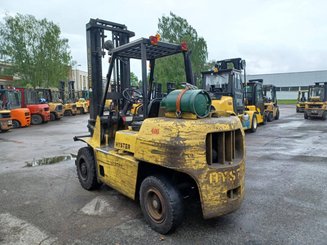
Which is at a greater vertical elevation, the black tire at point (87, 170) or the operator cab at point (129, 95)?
the operator cab at point (129, 95)

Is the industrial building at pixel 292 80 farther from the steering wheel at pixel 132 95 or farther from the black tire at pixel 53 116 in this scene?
the steering wheel at pixel 132 95

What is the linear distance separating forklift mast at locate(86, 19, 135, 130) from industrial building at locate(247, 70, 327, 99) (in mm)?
60802

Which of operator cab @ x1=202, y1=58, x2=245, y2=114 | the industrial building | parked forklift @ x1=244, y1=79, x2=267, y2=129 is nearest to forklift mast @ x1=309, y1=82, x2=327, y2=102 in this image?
parked forklift @ x1=244, y1=79, x2=267, y2=129

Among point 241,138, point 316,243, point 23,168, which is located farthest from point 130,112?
point 23,168

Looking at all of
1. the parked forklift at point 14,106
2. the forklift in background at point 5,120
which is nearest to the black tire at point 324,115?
the parked forklift at point 14,106

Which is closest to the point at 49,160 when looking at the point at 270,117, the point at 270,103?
the point at 270,117

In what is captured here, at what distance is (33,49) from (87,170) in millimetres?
30075

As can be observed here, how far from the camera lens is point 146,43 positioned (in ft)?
13.2

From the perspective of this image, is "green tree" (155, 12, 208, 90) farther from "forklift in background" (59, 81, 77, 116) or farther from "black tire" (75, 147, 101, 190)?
"black tire" (75, 147, 101, 190)

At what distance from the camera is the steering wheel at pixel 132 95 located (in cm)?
477

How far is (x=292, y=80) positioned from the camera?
61.6 metres

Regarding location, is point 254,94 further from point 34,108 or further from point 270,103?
point 34,108

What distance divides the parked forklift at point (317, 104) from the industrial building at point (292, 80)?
1664 inches

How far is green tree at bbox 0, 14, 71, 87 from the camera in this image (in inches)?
1185
